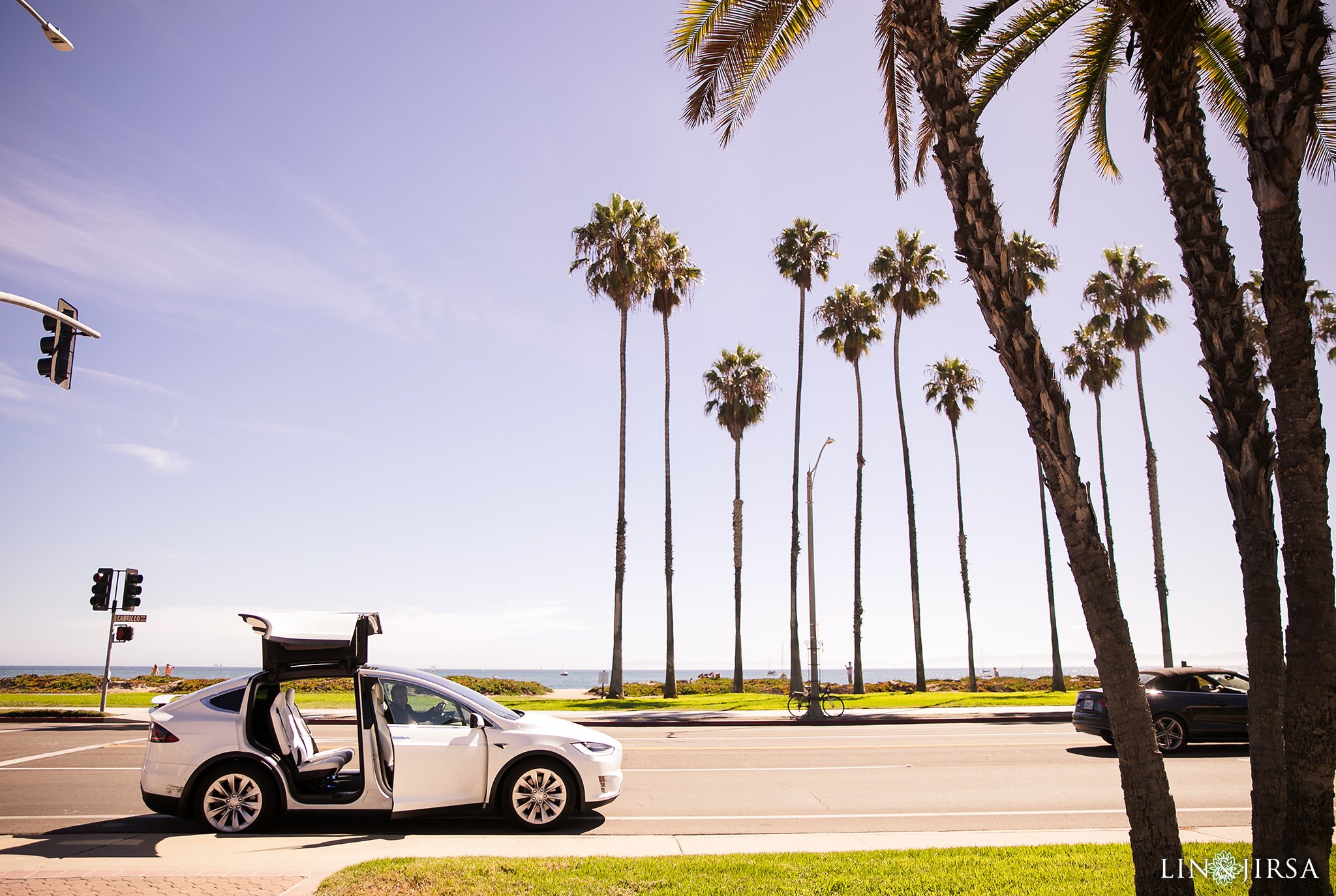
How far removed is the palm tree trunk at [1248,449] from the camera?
178 inches

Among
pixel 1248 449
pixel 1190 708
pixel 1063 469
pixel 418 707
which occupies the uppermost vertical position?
pixel 1248 449

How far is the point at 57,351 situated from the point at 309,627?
8048 mm

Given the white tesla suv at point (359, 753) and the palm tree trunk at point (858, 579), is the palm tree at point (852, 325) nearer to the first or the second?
the palm tree trunk at point (858, 579)

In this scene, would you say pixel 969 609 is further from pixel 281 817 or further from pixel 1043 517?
pixel 281 817

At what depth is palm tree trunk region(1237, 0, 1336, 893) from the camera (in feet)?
14.5

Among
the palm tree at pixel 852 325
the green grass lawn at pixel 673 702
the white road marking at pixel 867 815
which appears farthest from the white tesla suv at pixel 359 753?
the palm tree at pixel 852 325

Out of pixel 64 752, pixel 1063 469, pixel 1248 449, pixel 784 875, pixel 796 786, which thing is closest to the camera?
pixel 1063 469

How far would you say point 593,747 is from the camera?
832 cm

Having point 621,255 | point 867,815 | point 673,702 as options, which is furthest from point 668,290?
point 867,815

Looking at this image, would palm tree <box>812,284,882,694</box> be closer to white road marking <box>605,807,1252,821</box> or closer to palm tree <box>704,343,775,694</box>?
palm tree <box>704,343,775,694</box>

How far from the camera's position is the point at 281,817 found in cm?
825

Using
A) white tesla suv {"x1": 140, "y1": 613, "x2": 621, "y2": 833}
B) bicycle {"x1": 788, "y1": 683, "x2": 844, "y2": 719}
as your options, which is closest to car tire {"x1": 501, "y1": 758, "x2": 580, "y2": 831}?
white tesla suv {"x1": 140, "y1": 613, "x2": 621, "y2": 833}

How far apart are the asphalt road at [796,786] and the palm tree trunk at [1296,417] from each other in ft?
14.9

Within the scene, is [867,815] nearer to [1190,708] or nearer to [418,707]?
[418,707]
